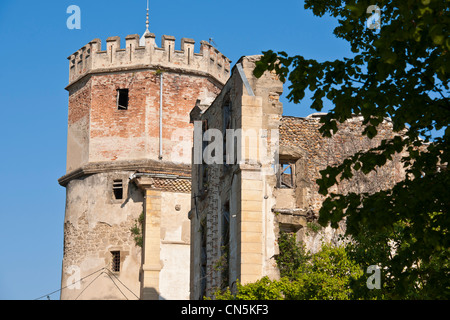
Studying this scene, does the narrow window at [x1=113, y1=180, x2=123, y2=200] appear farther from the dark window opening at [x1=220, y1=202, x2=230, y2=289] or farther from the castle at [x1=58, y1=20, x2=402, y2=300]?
the dark window opening at [x1=220, y1=202, x2=230, y2=289]

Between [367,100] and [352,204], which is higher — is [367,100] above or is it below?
above

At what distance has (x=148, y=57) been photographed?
36.2 m

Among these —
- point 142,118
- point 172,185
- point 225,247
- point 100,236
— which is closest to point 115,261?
point 100,236

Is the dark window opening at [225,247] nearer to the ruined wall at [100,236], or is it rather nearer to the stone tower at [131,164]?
the stone tower at [131,164]

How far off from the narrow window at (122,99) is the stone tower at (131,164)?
0.06 m

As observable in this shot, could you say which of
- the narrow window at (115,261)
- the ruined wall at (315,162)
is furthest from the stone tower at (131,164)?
the ruined wall at (315,162)

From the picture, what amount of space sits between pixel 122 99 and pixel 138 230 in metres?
6.33

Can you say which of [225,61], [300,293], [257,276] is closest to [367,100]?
[300,293]

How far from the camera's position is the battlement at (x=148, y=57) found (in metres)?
36.2

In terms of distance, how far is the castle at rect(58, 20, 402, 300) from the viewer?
2444 centimetres

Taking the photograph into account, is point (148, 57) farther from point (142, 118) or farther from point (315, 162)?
point (315, 162)

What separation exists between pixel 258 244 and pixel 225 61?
750 inches

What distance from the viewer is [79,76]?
37.5 meters
